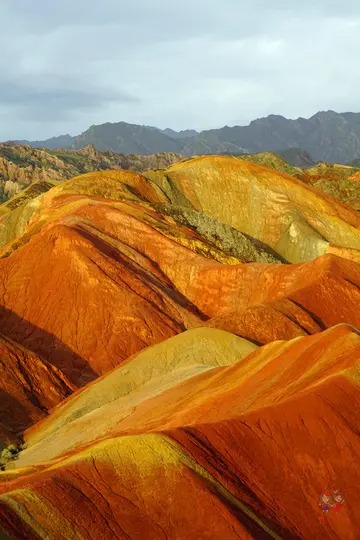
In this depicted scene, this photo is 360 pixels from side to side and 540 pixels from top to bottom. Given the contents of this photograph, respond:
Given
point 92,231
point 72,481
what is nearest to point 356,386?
point 72,481

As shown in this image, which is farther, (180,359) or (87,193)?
(87,193)

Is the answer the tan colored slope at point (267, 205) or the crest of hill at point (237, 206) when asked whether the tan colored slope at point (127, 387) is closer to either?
the crest of hill at point (237, 206)

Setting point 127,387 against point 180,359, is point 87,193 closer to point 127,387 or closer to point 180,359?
point 180,359

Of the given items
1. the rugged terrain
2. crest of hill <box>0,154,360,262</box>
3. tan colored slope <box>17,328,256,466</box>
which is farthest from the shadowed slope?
crest of hill <box>0,154,360,262</box>

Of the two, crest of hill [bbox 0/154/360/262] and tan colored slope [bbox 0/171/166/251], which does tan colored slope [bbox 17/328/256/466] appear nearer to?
crest of hill [bbox 0/154/360/262]

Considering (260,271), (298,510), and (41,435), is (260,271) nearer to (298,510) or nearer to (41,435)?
(41,435)

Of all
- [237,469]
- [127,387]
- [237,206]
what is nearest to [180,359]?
[127,387]
